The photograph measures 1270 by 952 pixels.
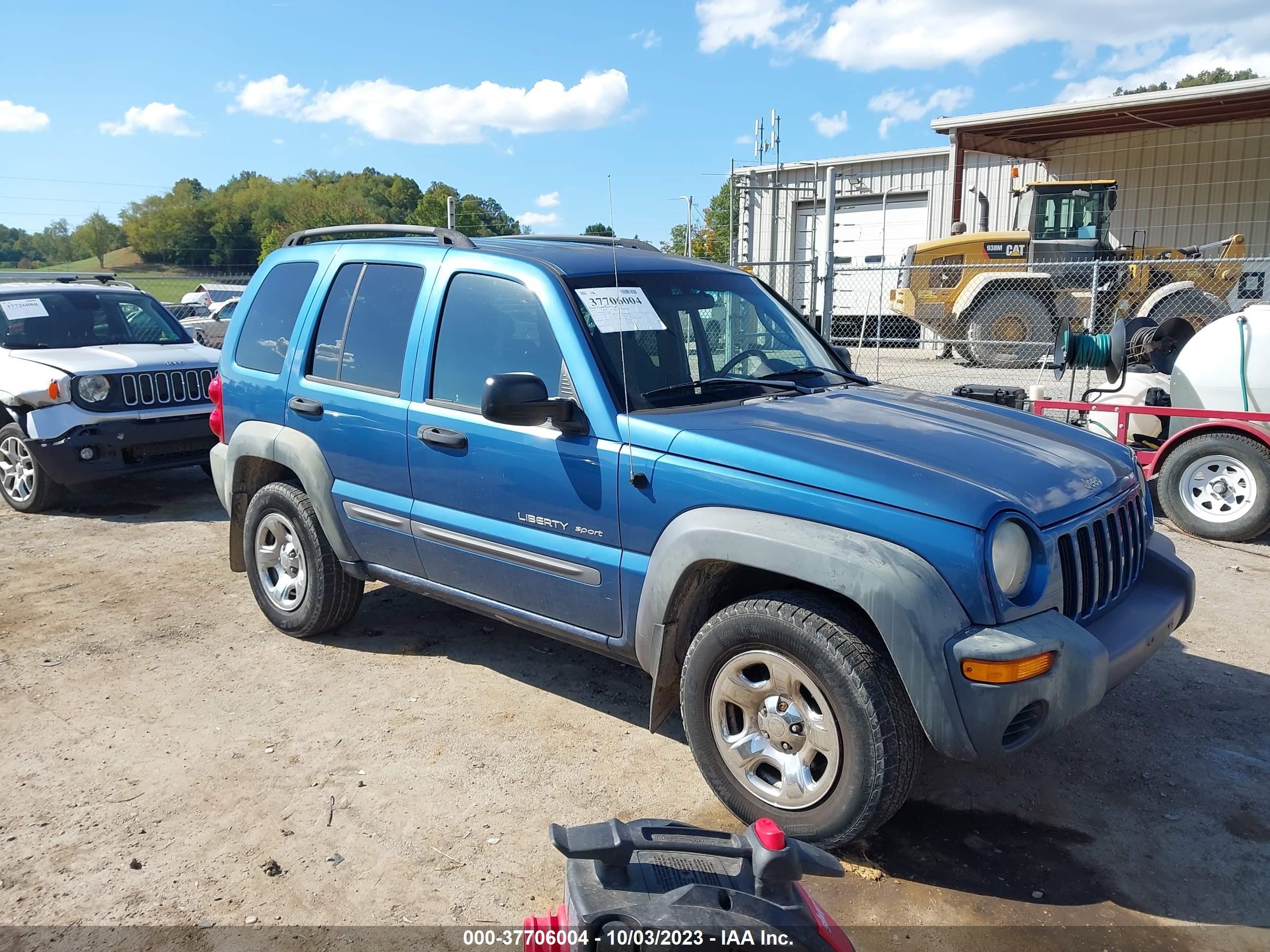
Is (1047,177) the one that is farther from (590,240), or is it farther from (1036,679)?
(1036,679)

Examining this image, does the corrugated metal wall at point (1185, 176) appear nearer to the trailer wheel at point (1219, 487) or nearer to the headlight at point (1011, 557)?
the trailer wheel at point (1219, 487)

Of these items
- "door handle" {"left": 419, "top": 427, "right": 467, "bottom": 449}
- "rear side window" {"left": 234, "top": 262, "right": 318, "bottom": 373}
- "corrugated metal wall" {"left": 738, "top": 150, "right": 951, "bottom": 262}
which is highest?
"corrugated metal wall" {"left": 738, "top": 150, "right": 951, "bottom": 262}

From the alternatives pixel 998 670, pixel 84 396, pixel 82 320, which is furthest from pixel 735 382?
pixel 82 320

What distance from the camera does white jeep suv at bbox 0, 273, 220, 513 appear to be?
7.74 meters

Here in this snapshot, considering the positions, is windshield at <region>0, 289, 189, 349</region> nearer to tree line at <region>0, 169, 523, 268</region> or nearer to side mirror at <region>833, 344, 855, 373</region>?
side mirror at <region>833, 344, 855, 373</region>

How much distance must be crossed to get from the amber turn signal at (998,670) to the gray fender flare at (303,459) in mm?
2955

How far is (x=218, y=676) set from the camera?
473 cm

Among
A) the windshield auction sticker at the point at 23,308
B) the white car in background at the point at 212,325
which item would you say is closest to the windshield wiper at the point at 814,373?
the windshield auction sticker at the point at 23,308

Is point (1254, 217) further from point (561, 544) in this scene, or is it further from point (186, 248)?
point (186, 248)

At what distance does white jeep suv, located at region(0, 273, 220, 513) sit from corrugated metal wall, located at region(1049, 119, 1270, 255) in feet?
73.8

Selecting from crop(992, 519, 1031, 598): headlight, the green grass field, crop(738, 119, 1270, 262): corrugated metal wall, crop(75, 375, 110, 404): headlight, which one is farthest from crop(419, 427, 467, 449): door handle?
the green grass field

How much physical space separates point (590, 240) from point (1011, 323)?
12624 millimetres

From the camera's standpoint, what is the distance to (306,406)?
4.70 m

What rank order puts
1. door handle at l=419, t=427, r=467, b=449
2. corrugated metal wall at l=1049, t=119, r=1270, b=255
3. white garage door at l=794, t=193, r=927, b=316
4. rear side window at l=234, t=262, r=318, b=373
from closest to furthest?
door handle at l=419, t=427, r=467, b=449 < rear side window at l=234, t=262, r=318, b=373 < corrugated metal wall at l=1049, t=119, r=1270, b=255 < white garage door at l=794, t=193, r=927, b=316
